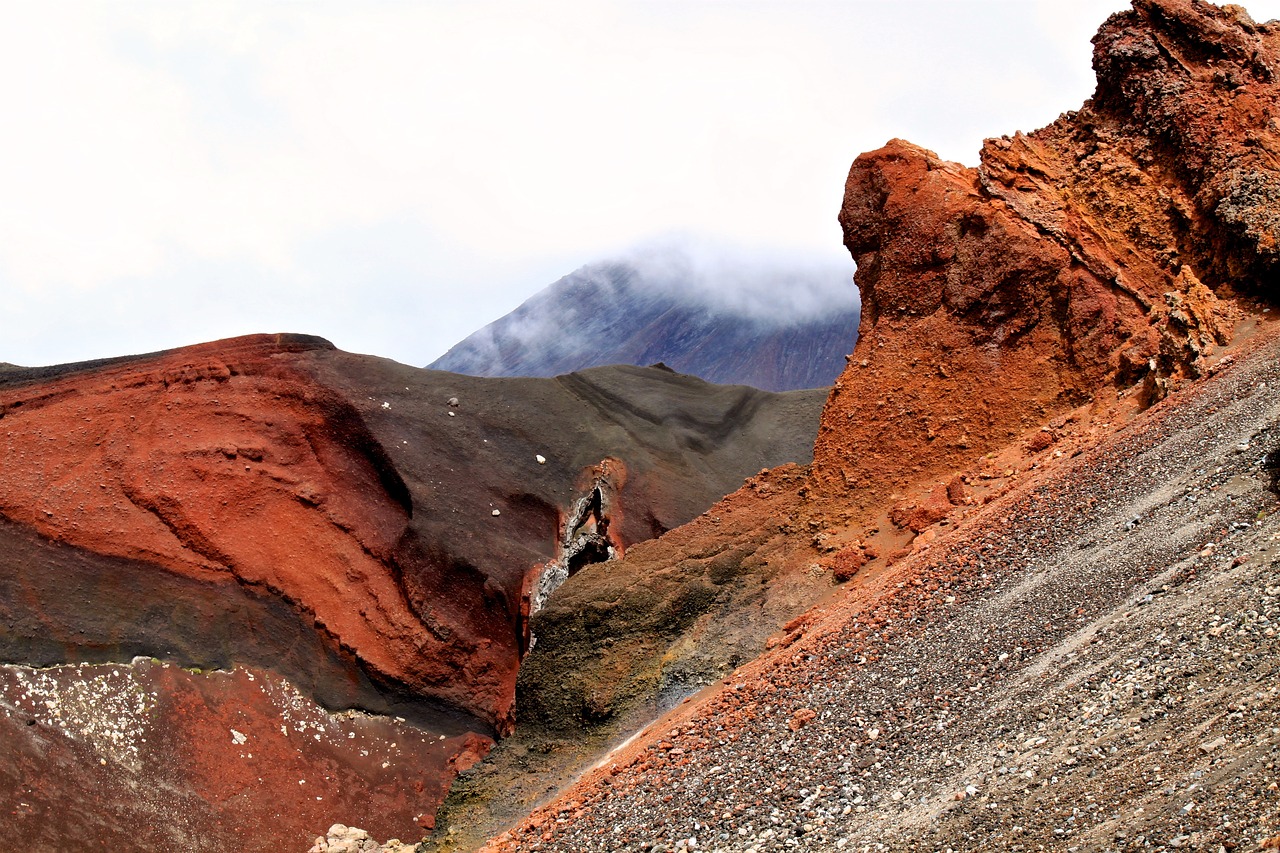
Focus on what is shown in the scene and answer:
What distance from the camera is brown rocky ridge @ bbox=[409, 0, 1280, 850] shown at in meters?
6.52

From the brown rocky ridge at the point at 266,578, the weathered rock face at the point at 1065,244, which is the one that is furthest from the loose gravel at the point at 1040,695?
the brown rocky ridge at the point at 266,578

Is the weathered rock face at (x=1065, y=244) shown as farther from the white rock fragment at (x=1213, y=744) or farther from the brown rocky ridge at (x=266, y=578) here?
the white rock fragment at (x=1213, y=744)

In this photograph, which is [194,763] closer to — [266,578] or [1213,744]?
[266,578]

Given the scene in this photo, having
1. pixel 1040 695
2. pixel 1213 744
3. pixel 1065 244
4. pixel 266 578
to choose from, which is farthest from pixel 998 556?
pixel 266 578

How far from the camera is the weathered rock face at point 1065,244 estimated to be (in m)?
13.3

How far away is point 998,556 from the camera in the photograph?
1028 cm

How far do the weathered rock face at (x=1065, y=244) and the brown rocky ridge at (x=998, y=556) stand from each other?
0.04 meters

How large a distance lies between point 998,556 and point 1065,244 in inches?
219

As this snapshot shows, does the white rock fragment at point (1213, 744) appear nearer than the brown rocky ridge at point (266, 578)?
Yes

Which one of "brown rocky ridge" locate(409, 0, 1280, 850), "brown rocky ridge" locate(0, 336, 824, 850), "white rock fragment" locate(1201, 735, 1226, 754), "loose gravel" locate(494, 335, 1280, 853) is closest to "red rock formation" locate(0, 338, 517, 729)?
"brown rocky ridge" locate(0, 336, 824, 850)

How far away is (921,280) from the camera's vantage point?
48.0ft

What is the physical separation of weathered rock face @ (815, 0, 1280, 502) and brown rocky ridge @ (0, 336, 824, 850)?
7.78 meters

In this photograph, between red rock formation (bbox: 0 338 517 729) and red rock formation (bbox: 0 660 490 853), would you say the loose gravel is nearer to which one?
red rock formation (bbox: 0 660 490 853)

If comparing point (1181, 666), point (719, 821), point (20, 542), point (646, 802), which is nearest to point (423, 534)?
point (20, 542)
